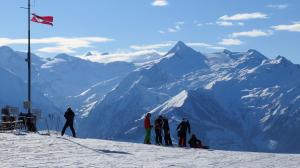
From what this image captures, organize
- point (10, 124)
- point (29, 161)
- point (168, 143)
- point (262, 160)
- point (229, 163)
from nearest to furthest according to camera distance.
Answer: point (29, 161)
point (229, 163)
point (262, 160)
point (168, 143)
point (10, 124)

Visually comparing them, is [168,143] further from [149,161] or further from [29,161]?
[29,161]

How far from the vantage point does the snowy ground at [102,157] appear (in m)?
24.9

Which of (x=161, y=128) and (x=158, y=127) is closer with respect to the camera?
(x=158, y=127)

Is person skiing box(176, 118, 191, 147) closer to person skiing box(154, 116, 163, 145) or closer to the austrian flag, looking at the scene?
person skiing box(154, 116, 163, 145)

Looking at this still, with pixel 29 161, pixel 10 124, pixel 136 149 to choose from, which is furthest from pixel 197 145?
pixel 29 161

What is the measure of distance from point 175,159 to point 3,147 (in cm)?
776

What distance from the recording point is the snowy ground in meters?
24.9

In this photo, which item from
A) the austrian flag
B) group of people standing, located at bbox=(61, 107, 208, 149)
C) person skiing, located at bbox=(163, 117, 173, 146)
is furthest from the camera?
the austrian flag

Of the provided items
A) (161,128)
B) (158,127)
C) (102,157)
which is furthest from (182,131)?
(102,157)

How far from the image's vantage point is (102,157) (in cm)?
2775

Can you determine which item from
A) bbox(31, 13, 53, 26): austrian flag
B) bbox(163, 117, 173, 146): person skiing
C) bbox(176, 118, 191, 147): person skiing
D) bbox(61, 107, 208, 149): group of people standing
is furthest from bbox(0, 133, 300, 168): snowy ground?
bbox(31, 13, 53, 26): austrian flag

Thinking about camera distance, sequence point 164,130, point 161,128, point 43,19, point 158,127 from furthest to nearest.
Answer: point 43,19
point 161,128
point 164,130
point 158,127

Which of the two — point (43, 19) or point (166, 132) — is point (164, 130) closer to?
point (166, 132)

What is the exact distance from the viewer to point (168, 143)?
141 ft
